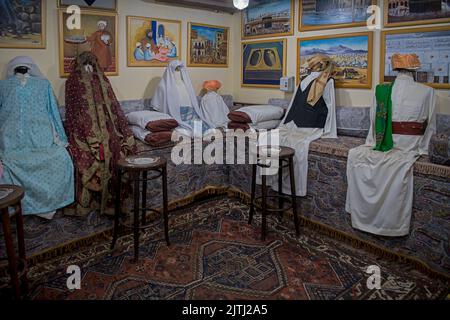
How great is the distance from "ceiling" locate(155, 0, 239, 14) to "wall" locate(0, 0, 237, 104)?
0.07 metres

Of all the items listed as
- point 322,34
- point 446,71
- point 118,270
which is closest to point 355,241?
point 446,71

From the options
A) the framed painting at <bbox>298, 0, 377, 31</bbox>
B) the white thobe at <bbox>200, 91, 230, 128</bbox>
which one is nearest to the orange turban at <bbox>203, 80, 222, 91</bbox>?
the white thobe at <bbox>200, 91, 230, 128</bbox>

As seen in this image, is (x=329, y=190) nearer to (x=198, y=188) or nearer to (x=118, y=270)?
(x=198, y=188)

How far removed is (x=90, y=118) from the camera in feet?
11.5

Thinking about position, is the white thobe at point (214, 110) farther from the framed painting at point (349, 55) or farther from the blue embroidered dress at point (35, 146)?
the blue embroidered dress at point (35, 146)

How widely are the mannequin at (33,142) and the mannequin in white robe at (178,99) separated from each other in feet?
4.09

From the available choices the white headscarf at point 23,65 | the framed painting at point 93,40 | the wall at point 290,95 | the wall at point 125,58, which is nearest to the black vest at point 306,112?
the wall at point 290,95

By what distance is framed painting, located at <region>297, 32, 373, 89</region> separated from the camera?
3955 millimetres

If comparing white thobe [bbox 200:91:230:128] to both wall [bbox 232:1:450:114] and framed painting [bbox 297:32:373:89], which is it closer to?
wall [bbox 232:1:450:114]

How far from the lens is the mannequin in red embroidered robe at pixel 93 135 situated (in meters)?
3.30

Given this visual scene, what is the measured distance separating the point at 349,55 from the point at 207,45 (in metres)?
1.88

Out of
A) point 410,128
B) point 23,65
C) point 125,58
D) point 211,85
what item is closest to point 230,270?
point 410,128

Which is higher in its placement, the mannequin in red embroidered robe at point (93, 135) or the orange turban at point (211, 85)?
the orange turban at point (211, 85)
